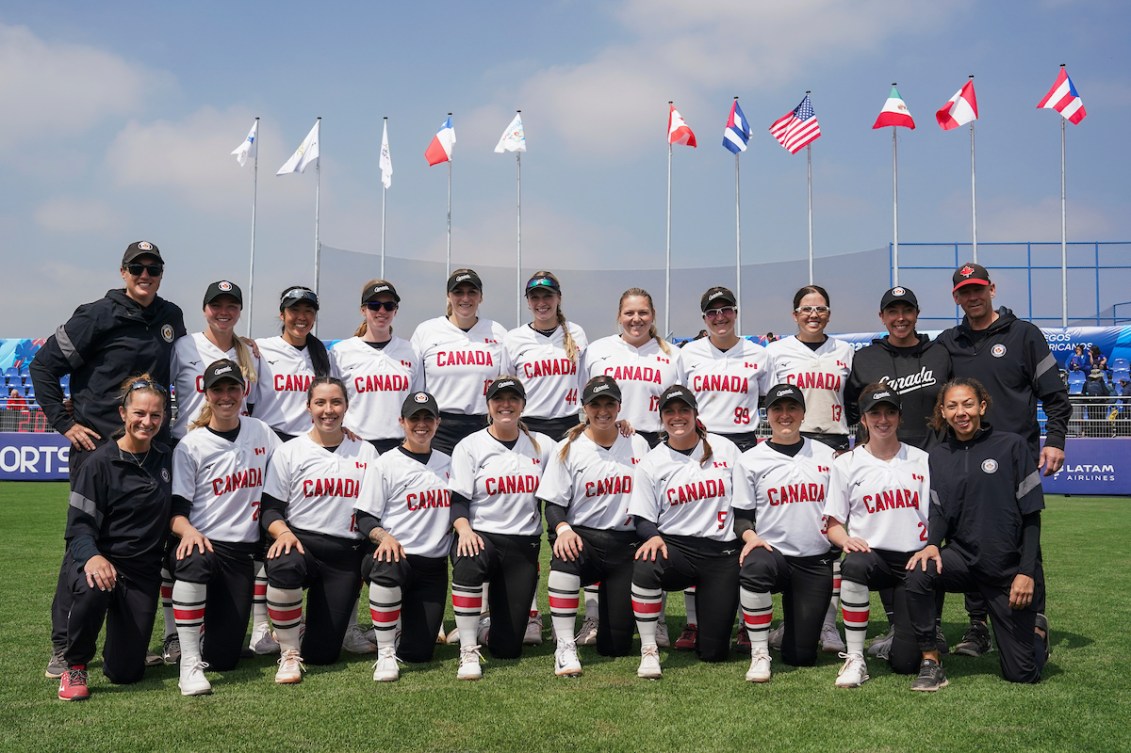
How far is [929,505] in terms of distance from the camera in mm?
4883

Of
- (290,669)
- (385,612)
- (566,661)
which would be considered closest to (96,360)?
(290,669)

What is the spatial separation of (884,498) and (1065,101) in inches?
828

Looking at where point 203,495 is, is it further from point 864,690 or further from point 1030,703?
point 1030,703

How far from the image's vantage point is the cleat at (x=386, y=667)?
4.60 m

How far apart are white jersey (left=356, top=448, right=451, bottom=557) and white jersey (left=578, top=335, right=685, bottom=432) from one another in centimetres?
143

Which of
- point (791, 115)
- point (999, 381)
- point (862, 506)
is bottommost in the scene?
point (862, 506)

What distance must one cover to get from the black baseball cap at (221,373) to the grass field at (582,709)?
5.33 feet

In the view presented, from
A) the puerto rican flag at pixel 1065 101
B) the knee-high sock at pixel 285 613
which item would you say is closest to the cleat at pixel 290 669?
the knee-high sock at pixel 285 613

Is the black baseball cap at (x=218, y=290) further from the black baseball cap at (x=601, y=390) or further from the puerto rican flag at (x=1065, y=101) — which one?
the puerto rican flag at (x=1065, y=101)

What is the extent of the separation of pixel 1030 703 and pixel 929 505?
3.68 ft

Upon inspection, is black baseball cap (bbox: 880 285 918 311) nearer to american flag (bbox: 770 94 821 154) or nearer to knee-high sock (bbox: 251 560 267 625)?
knee-high sock (bbox: 251 560 267 625)

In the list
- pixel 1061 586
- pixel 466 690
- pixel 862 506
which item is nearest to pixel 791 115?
pixel 1061 586

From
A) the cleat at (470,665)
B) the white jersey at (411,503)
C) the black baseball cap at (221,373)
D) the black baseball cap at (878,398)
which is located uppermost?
the black baseball cap at (221,373)

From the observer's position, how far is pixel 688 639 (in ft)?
18.0
